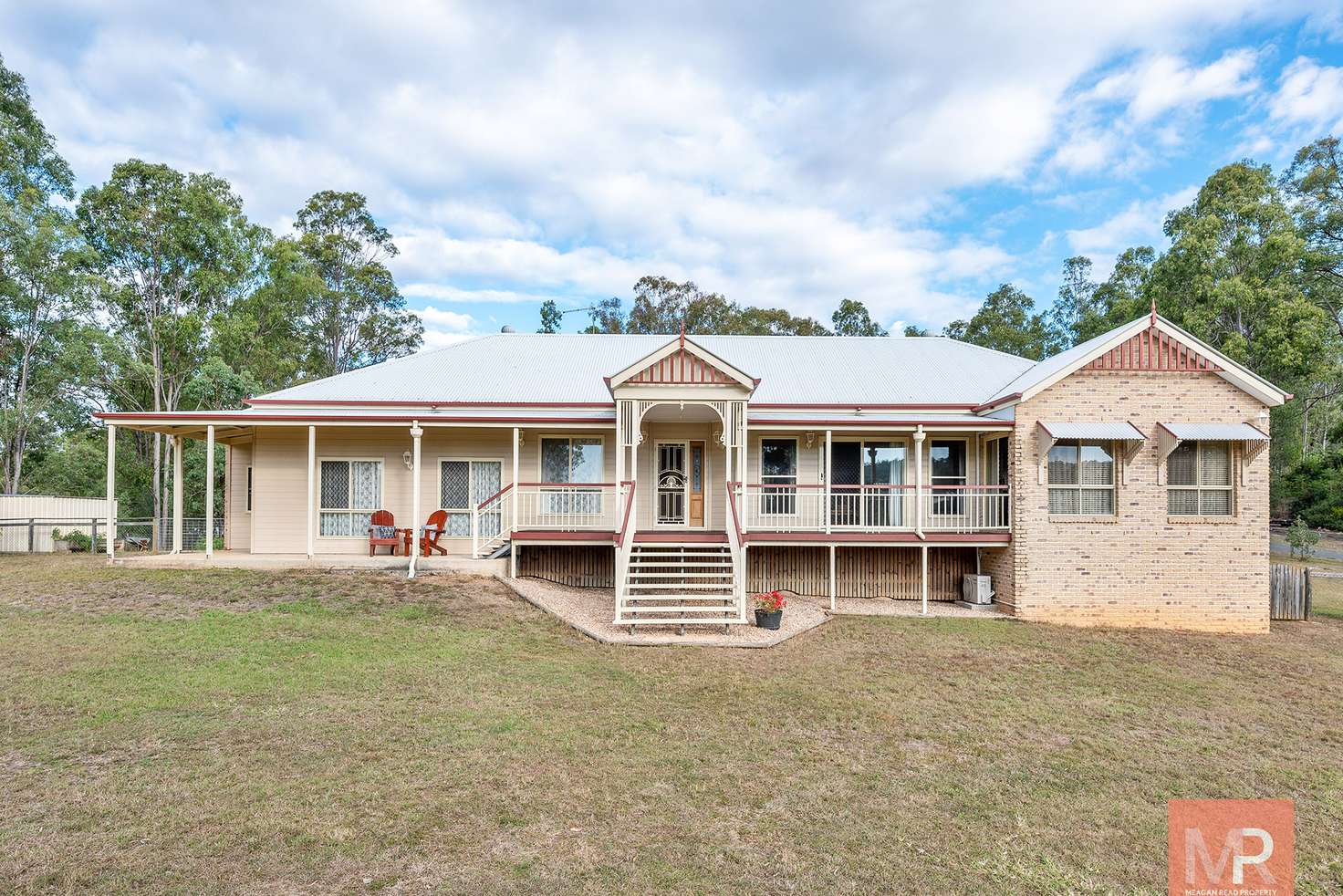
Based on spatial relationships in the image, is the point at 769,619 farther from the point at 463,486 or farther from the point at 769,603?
the point at 463,486

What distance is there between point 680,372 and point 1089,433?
8221mm

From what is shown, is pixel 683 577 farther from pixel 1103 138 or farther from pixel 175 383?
pixel 175 383

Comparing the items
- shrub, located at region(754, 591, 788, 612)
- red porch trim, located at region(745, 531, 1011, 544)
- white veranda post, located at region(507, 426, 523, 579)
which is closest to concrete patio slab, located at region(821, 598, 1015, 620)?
red porch trim, located at region(745, 531, 1011, 544)

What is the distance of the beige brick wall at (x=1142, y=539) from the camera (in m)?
12.7

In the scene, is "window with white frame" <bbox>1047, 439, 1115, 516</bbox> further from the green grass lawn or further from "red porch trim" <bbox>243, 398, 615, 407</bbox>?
"red porch trim" <bbox>243, 398, 615, 407</bbox>

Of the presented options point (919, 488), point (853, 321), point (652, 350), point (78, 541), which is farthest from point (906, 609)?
point (853, 321)

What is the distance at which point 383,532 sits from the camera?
47.8ft

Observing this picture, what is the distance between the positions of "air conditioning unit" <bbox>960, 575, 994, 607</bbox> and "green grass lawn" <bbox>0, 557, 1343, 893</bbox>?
3198mm

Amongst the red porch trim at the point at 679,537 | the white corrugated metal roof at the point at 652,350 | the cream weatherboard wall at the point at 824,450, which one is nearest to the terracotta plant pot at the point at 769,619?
the red porch trim at the point at 679,537

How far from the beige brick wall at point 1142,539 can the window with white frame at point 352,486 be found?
1441cm

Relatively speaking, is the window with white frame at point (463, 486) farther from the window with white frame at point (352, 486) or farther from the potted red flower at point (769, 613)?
the potted red flower at point (769, 613)

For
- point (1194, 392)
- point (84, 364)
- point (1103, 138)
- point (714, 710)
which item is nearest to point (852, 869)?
point (714, 710)

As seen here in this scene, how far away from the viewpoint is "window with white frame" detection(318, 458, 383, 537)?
1534cm

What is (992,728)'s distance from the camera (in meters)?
7.02
